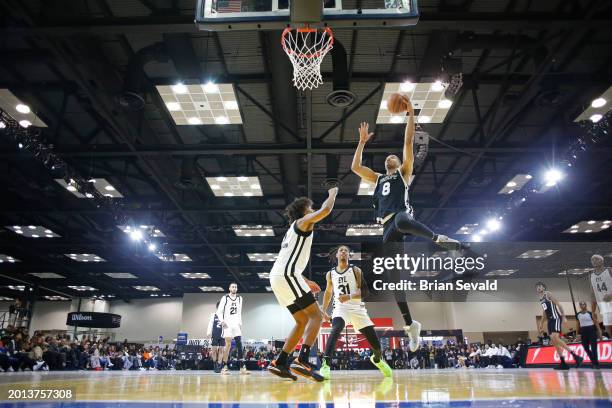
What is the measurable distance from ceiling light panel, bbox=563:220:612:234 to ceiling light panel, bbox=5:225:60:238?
2568 cm

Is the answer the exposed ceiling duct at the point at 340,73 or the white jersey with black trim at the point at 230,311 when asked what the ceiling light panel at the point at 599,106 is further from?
the white jersey with black trim at the point at 230,311

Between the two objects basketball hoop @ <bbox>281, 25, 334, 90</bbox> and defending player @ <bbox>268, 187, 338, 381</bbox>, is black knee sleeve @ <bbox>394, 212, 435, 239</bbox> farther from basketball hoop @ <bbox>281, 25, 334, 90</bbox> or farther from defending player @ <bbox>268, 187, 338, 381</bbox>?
basketball hoop @ <bbox>281, 25, 334, 90</bbox>

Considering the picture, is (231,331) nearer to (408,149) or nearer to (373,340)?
(373,340)

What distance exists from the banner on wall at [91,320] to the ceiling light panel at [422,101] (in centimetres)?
2759

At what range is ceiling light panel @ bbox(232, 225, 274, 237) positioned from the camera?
20047 mm

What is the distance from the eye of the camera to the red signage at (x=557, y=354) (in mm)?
11406

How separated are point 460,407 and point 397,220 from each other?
2517mm

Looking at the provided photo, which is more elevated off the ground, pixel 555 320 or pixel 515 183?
pixel 515 183

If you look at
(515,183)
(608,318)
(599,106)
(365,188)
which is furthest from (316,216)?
(515,183)

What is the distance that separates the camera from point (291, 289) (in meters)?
4.54

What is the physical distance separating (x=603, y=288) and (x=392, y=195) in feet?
17.5

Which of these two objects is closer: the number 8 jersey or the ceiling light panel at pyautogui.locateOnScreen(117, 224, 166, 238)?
the number 8 jersey

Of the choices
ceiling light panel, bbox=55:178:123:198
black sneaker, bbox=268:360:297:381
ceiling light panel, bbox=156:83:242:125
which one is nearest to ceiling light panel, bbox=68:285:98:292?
ceiling light panel, bbox=55:178:123:198

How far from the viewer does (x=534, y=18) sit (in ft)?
26.0
